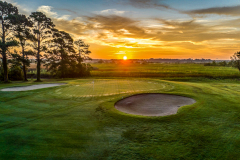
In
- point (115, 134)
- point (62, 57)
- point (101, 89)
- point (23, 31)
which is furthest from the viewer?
point (62, 57)

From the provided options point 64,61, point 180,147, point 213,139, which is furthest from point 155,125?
point 64,61

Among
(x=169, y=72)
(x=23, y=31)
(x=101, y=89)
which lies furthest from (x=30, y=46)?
(x=169, y=72)

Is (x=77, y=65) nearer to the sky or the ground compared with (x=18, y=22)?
nearer to the ground

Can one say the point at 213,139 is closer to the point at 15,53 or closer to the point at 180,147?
the point at 180,147

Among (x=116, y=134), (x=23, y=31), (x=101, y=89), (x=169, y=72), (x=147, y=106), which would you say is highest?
(x=23, y=31)

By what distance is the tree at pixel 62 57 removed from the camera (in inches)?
1396

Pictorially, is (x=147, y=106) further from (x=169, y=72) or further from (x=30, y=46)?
(x=169, y=72)

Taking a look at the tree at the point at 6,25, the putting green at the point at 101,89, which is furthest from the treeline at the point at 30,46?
the putting green at the point at 101,89

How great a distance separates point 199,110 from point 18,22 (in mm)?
30314

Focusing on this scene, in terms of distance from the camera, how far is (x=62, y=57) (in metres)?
37.7

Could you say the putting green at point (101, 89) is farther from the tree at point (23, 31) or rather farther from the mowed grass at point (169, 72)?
the mowed grass at point (169, 72)

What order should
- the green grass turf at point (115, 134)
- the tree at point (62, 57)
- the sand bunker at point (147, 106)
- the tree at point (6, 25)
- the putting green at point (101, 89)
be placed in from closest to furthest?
the green grass turf at point (115, 134), the sand bunker at point (147, 106), the putting green at point (101, 89), the tree at point (6, 25), the tree at point (62, 57)

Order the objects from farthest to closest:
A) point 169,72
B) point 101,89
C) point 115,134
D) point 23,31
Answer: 1. point 169,72
2. point 23,31
3. point 101,89
4. point 115,134

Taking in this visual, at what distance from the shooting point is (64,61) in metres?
36.8
